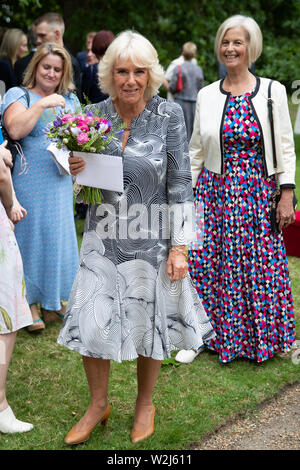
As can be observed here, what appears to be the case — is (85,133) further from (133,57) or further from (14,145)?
(14,145)

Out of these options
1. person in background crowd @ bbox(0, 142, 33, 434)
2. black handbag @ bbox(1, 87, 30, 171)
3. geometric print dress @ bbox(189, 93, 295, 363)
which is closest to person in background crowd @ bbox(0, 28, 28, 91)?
black handbag @ bbox(1, 87, 30, 171)

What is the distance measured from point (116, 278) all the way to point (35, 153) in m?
1.87

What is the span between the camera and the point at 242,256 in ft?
14.5

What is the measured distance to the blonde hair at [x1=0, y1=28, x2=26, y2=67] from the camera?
805 cm

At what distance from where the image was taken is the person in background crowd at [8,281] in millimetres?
3354

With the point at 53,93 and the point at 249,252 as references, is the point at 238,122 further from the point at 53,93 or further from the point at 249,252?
the point at 53,93

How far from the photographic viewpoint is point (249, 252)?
441 cm

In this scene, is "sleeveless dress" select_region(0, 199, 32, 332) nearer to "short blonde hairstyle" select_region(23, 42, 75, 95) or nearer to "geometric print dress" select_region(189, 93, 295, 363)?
"geometric print dress" select_region(189, 93, 295, 363)

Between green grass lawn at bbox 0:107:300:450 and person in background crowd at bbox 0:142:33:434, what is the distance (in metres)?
0.40

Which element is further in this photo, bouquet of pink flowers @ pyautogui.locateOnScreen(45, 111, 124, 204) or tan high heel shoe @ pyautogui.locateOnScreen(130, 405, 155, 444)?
tan high heel shoe @ pyautogui.locateOnScreen(130, 405, 155, 444)

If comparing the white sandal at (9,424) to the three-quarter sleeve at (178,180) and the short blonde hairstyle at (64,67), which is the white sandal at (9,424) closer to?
the three-quarter sleeve at (178,180)

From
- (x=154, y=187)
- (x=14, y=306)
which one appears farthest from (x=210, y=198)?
(x=14, y=306)

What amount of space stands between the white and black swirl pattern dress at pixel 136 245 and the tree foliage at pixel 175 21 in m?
12.1

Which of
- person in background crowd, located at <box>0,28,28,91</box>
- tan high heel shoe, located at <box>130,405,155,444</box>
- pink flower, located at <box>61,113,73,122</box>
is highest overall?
person in background crowd, located at <box>0,28,28,91</box>
